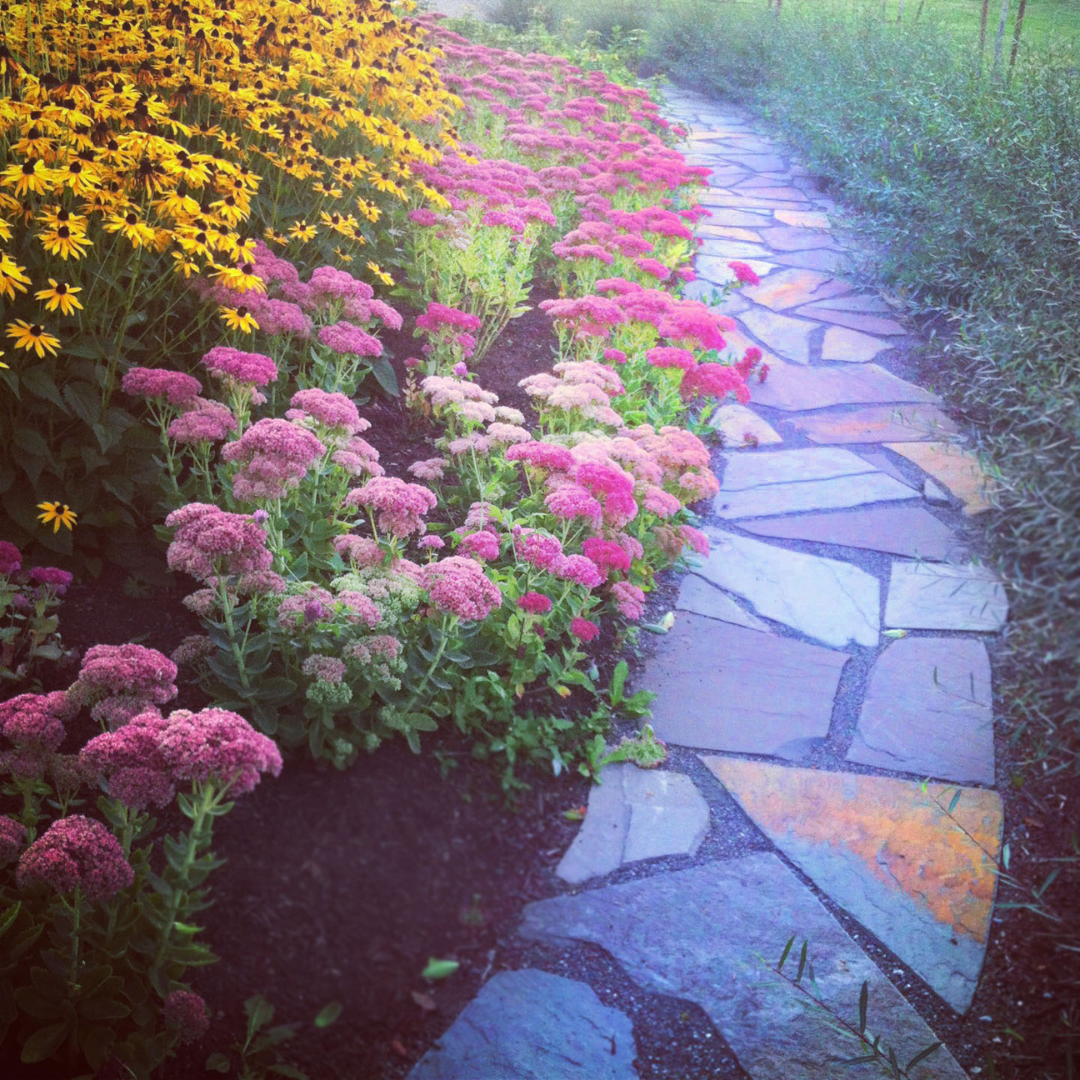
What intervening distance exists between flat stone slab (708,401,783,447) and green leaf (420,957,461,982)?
3.23 metres

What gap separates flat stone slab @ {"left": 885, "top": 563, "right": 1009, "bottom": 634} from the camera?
3042 millimetres

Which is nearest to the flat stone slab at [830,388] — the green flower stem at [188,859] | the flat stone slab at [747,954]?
the flat stone slab at [747,954]

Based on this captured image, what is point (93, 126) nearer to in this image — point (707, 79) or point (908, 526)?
point (908, 526)

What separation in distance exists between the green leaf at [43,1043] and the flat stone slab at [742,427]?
3.58m

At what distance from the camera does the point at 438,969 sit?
1596 mm

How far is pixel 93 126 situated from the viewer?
2602mm

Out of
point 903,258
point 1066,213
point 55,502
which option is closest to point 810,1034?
point 55,502

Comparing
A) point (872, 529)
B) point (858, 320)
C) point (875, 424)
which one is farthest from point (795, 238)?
point (872, 529)

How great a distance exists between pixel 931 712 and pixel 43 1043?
236 cm

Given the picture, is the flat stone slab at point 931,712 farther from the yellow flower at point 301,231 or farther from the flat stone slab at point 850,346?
the flat stone slab at point 850,346

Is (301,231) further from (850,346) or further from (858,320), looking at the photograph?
(858,320)

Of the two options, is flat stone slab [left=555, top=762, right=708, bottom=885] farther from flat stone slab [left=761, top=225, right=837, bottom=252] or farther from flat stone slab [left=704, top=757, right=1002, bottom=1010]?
flat stone slab [left=761, top=225, right=837, bottom=252]

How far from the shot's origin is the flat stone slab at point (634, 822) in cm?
222

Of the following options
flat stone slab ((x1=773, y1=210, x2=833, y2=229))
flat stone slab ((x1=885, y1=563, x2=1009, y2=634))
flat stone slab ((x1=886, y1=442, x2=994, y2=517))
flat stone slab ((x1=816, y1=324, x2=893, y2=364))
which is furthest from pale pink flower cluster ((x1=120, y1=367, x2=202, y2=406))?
flat stone slab ((x1=773, y1=210, x2=833, y2=229))
